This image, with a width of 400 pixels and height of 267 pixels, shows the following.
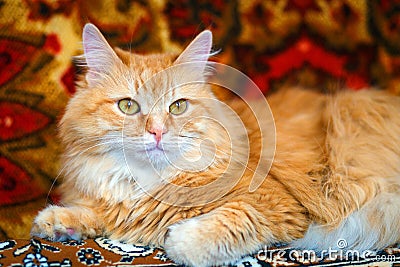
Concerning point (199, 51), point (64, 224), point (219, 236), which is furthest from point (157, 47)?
→ point (219, 236)

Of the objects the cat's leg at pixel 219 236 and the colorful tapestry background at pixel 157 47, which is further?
the colorful tapestry background at pixel 157 47

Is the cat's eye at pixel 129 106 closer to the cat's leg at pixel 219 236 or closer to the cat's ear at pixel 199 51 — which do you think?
the cat's ear at pixel 199 51

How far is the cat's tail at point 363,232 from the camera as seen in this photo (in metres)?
1.56

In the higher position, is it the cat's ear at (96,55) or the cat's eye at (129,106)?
the cat's ear at (96,55)

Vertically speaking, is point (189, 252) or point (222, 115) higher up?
point (222, 115)

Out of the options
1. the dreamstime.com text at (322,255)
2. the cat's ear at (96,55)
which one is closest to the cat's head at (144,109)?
the cat's ear at (96,55)

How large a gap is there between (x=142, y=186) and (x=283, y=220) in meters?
0.44

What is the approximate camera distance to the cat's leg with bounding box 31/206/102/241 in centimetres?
159

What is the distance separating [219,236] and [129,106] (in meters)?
0.47

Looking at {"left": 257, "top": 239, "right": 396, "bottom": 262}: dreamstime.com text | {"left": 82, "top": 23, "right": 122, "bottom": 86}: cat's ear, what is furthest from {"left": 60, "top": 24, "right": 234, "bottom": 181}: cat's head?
{"left": 257, "top": 239, "right": 396, "bottom": 262}: dreamstime.com text

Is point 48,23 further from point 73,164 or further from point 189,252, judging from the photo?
point 189,252

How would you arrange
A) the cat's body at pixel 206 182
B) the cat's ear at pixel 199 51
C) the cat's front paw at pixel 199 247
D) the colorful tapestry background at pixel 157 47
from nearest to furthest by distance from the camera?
the cat's front paw at pixel 199 247
the cat's body at pixel 206 182
the cat's ear at pixel 199 51
the colorful tapestry background at pixel 157 47

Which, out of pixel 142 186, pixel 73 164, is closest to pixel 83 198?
pixel 73 164

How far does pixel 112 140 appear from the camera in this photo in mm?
1569
